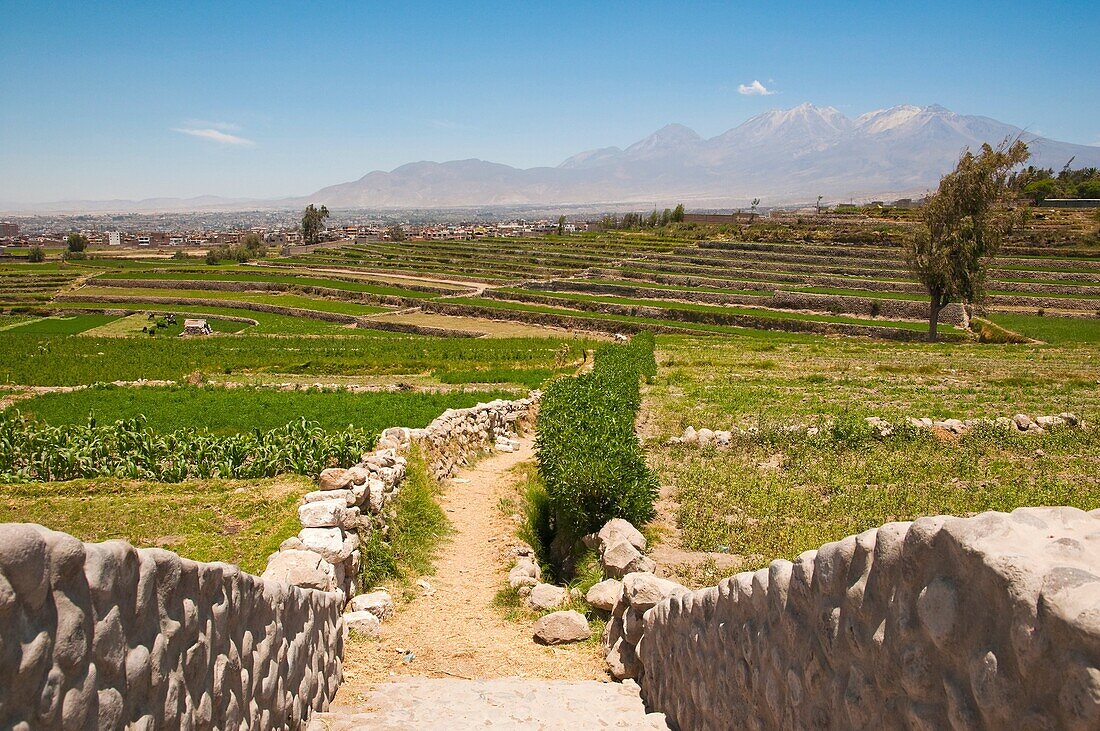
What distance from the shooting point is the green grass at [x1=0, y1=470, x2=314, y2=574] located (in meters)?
10.1

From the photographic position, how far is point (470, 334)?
52094 mm

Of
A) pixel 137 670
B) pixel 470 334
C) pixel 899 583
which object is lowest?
pixel 470 334

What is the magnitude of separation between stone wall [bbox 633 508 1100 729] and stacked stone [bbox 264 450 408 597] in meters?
5.01

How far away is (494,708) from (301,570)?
109 inches

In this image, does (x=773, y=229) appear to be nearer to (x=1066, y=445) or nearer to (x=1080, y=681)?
(x=1066, y=445)

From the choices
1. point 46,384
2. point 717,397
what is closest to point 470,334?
point 46,384

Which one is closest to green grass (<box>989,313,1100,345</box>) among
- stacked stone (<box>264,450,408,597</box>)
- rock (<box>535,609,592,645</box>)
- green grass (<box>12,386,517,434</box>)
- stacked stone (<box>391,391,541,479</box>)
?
stacked stone (<box>391,391,541,479</box>)

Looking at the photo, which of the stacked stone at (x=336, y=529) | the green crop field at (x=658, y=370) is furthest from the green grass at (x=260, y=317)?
the stacked stone at (x=336, y=529)

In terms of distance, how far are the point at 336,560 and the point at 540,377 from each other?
20625mm

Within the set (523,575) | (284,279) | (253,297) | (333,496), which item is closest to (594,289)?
(253,297)

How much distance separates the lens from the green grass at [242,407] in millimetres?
19609

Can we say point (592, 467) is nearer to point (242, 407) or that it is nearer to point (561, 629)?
point (561, 629)

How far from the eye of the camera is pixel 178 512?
37.7ft

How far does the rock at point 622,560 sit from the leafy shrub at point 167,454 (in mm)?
6335
